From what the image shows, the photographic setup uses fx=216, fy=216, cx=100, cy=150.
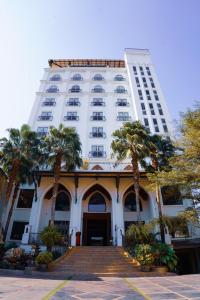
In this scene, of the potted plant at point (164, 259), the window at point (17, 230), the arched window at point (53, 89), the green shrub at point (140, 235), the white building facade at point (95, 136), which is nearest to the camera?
the potted plant at point (164, 259)

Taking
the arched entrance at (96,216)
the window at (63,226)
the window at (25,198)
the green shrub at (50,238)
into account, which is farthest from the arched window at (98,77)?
the green shrub at (50,238)

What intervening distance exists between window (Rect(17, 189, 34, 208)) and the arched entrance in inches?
253

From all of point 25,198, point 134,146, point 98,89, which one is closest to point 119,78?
point 98,89

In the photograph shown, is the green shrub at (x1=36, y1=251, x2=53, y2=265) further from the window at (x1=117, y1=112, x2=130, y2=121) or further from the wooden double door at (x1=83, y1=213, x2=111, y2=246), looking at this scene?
the window at (x1=117, y1=112, x2=130, y2=121)

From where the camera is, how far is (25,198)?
84.4 feet

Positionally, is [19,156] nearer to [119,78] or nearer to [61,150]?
[61,150]

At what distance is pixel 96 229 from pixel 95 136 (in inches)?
521

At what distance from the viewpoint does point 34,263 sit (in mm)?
15359

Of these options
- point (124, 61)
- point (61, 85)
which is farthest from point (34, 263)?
point (124, 61)

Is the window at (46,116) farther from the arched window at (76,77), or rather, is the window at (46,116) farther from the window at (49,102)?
the arched window at (76,77)

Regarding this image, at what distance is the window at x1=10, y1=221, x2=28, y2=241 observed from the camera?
2397 centimetres

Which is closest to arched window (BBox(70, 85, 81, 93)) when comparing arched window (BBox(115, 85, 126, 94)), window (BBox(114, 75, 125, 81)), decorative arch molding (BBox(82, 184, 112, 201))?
arched window (BBox(115, 85, 126, 94))

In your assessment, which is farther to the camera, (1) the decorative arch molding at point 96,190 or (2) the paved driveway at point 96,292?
(1) the decorative arch molding at point 96,190

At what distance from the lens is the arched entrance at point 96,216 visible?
2483 centimetres
